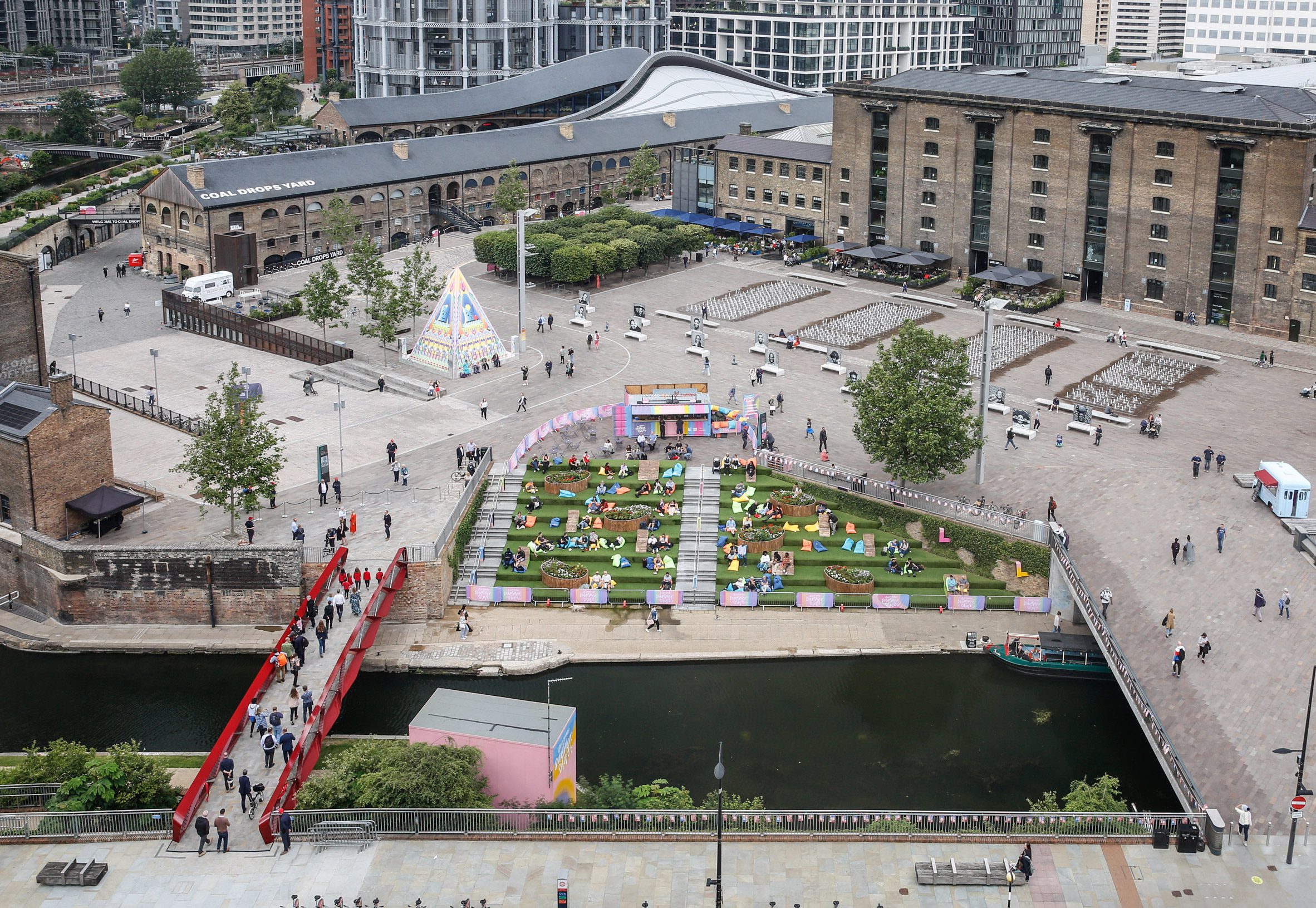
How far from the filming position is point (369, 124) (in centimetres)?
14938

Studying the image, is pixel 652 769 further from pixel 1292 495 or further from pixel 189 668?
pixel 1292 495

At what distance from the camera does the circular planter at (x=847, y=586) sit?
214 feet

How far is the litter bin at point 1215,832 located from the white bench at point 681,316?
60.1m

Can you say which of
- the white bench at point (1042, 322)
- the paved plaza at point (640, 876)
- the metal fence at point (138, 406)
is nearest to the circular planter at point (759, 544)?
the paved plaza at point (640, 876)

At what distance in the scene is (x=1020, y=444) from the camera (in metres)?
77.1

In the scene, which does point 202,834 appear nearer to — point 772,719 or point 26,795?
point 26,795

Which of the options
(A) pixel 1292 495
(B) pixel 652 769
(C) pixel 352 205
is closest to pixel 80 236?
(C) pixel 352 205

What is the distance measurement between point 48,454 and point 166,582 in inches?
309

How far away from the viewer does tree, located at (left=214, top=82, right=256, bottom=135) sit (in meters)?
180

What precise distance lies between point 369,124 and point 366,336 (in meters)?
61.5

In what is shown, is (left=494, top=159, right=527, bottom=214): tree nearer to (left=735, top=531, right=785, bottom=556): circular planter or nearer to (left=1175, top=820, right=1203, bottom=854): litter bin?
(left=735, top=531, right=785, bottom=556): circular planter

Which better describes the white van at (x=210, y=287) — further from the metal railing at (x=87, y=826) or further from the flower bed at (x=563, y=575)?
the metal railing at (x=87, y=826)

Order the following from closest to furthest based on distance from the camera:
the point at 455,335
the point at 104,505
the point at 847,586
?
the point at 847,586 → the point at 104,505 → the point at 455,335

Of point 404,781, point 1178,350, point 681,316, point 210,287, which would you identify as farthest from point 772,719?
point 210,287
